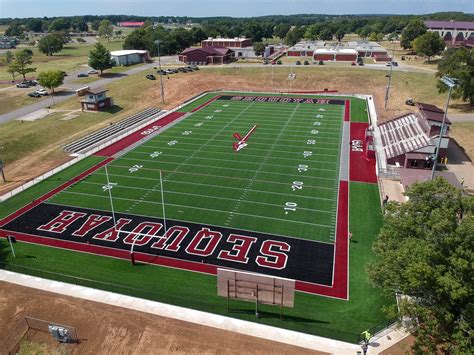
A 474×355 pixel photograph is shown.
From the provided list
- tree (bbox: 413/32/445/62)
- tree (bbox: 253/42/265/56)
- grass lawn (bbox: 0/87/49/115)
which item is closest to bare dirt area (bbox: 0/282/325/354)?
grass lawn (bbox: 0/87/49/115)

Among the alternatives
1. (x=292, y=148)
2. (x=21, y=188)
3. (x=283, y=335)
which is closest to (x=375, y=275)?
(x=283, y=335)

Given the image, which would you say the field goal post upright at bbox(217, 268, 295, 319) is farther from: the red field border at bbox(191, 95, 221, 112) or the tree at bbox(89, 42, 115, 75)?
the tree at bbox(89, 42, 115, 75)

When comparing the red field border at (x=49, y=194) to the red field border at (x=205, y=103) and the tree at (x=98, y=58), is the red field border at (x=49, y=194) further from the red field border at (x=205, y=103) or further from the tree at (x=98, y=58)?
the tree at (x=98, y=58)

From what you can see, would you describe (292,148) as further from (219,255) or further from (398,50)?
(398,50)

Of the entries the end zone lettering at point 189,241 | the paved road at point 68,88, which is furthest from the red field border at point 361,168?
the paved road at point 68,88

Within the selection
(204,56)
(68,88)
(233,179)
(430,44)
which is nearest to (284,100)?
(233,179)
